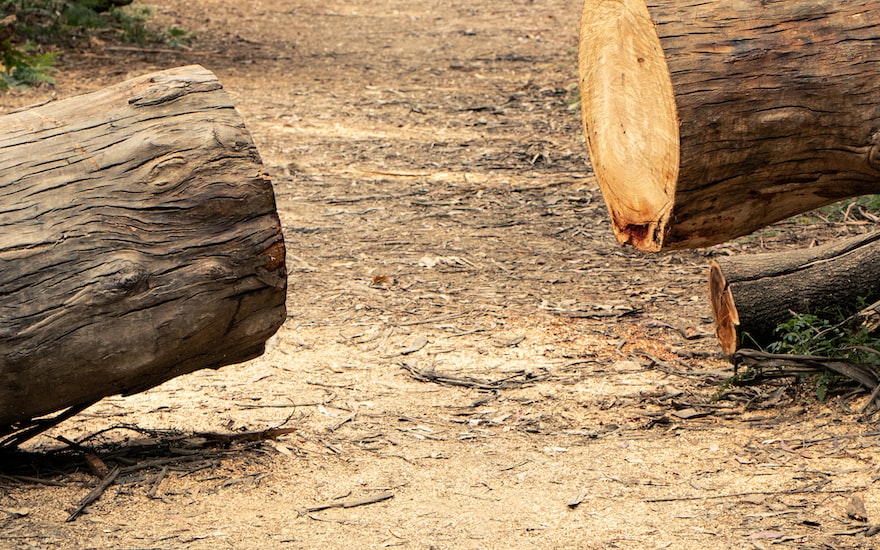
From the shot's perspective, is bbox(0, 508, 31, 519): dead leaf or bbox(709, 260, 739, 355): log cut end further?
bbox(709, 260, 739, 355): log cut end

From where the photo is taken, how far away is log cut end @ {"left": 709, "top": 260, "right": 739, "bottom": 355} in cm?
410

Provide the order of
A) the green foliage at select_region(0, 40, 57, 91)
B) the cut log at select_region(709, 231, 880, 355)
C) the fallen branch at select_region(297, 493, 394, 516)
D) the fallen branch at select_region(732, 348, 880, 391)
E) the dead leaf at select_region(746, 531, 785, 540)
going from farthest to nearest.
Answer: the green foliage at select_region(0, 40, 57, 91) < the cut log at select_region(709, 231, 880, 355) < the fallen branch at select_region(732, 348, 880, 391) < the fallen branch at select_region(297, 493, 394, 516) < the dead leaf at select_region(746, 531, 785, 540)

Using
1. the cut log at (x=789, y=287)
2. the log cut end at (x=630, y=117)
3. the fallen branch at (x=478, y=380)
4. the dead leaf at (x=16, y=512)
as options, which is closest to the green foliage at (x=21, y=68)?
the fallen branch at (x=478, y=380)

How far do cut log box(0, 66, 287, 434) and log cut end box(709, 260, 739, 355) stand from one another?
74.6 inches

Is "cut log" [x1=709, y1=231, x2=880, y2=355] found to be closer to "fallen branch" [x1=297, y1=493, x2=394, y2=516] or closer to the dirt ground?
the dirt ground

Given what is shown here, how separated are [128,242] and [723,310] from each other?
2449 millimetres

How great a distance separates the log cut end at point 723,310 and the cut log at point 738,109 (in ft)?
2.68

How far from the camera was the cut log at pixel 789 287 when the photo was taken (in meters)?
4.08

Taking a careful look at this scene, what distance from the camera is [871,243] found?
4145 mm

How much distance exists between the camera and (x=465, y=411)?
405cm

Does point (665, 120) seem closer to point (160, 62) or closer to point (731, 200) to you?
point (731, 200)

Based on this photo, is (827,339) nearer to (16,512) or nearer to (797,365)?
(797,365)

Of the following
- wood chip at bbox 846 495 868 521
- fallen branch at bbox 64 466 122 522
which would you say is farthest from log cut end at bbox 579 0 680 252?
fallen branch at bbox 64 466 122 522

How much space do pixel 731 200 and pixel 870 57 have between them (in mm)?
595
